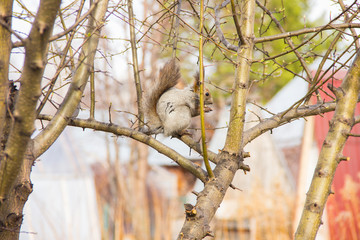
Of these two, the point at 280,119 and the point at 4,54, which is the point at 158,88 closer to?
the point at 280,119

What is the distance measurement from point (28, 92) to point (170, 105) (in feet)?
4.39

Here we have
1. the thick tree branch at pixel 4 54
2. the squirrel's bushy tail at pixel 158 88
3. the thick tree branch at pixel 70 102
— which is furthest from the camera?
Result: the squirrel's bushy tail at pixel 158 88

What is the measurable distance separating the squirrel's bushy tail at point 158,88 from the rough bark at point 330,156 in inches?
28.1

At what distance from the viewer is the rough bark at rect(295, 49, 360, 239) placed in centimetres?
109

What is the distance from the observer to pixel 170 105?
6.61ft

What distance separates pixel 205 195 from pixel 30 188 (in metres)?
0.42

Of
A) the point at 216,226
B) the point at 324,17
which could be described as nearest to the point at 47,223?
the point at 216,226

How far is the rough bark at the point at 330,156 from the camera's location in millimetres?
1090

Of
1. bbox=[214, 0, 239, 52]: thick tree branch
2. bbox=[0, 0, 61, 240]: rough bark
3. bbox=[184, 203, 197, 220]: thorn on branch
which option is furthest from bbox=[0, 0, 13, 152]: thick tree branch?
bbox=[214, 0, 239, 52]: thick tree branch

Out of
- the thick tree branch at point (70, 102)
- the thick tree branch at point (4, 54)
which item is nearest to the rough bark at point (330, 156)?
the thick tree branch at point (70, 102)

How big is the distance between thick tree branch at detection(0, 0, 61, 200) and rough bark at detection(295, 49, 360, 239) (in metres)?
0.71

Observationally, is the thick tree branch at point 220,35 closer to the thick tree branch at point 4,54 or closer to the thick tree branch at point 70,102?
the thick tree branch at point 70,102

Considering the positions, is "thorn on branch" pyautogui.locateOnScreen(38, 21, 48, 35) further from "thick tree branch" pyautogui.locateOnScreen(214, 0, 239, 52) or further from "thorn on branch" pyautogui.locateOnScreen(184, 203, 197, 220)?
"thick tree branch" pyautogui.locateOnScreen(214, 0, 239, 52)

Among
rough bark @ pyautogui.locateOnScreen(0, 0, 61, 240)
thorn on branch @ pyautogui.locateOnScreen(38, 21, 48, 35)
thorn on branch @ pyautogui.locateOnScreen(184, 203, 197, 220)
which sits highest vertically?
thorn on branch @ pyautogui.locateOnScreen(38, 21, 48, 35)
